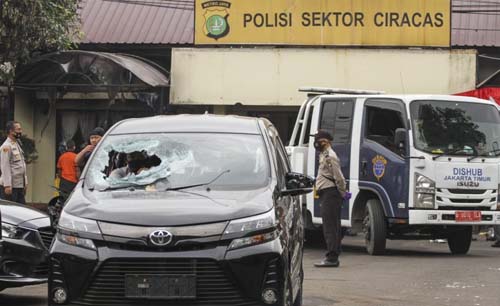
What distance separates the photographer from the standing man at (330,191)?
42.7 ft

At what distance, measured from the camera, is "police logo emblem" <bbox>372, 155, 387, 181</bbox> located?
14.7 meters

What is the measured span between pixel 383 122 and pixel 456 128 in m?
1.16

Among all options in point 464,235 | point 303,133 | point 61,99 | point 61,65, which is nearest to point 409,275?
point 464,235

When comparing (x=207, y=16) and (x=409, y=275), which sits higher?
(x=207, y=16)

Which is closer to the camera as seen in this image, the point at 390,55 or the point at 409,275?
the point at 409,275

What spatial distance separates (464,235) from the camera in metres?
15.5

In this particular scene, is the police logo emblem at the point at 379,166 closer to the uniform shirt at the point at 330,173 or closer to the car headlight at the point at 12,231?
the uniform shirt at the point at 330,173

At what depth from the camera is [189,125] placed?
8.25 meters

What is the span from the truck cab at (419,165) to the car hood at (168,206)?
7.47 meters

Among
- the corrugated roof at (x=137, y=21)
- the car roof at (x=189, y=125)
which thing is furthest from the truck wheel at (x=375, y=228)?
the corrugated roof at (x=137, y=21)

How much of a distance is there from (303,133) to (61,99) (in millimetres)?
9024

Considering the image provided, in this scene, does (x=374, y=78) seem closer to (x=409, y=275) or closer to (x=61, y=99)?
(x=61, y=99)

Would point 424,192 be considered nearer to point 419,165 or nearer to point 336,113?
point 419,165

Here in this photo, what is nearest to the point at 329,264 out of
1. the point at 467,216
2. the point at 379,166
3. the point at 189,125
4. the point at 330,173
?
the point at 330,173
